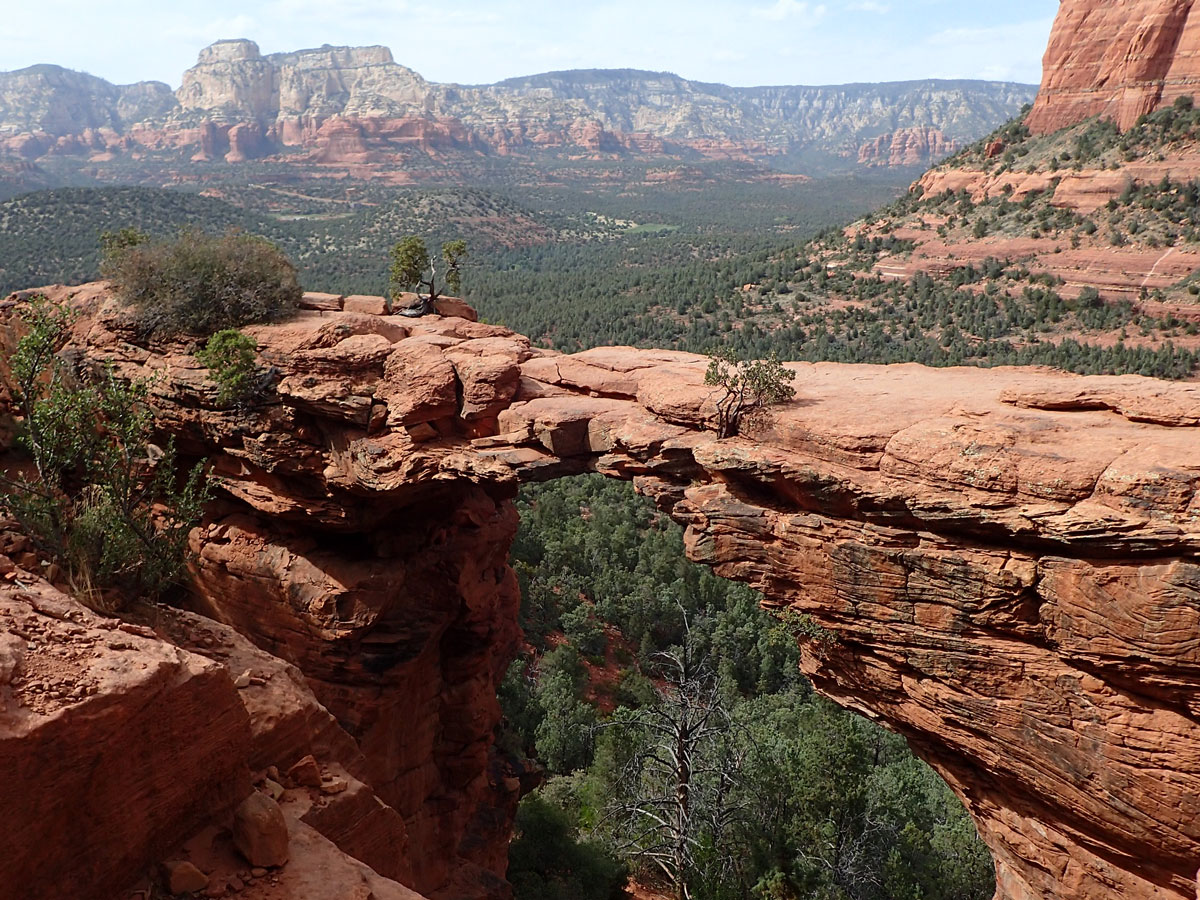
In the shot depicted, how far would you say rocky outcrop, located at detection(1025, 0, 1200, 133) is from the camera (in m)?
53.2

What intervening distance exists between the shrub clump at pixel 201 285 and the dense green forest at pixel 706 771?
10651 millimetres

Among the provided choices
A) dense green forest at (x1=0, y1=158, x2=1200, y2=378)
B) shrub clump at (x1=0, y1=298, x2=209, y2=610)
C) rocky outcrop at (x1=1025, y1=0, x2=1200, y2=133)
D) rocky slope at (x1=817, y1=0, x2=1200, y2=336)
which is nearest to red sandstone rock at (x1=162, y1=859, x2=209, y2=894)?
shrub clump at (x1=0, y1=298, x2=209, y2=610)

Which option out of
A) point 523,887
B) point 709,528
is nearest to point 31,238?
Result: point 523,887

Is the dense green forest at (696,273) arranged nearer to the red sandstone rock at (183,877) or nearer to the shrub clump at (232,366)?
the shrub clump at (232,366)

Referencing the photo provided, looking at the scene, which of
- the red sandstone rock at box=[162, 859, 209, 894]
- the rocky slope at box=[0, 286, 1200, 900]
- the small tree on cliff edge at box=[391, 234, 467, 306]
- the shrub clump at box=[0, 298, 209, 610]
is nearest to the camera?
the red sandstone rock at box=[162, 859, 209, 894]

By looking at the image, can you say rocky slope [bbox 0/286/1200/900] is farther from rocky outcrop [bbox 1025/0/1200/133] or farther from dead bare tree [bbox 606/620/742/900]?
rocky outcrop [bbox 1025/0/1200/133]

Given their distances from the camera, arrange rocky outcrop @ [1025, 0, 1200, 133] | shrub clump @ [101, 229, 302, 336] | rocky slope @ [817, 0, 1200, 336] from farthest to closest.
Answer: rocky outcrop @ [1025, 0, 1200, 133] → rocky slope @ [817, 0, 1200, 336] → shrub clump @ [101, 229, 302, 336]

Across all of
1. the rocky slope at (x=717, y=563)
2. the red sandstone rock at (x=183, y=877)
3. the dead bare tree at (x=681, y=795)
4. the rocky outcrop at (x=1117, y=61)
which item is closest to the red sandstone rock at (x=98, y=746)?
the rocky slope at (x=717, y=563)

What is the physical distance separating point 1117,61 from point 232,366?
6657 centimetres

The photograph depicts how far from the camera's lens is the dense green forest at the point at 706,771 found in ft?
58.3

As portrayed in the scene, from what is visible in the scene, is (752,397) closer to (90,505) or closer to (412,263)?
(90,505)

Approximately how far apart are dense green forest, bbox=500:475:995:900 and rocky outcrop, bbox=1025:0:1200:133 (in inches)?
1821

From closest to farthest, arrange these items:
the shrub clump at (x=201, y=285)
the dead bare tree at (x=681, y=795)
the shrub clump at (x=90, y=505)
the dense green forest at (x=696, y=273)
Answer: the shrub clump at (x=90, y=505) < the shrub clump at (x=201, y=285) < the dead bare tree at (x=681, y=795) < the dense green forest at (x=696, y=273)

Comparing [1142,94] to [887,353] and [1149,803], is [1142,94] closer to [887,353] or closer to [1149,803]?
[887,353]
